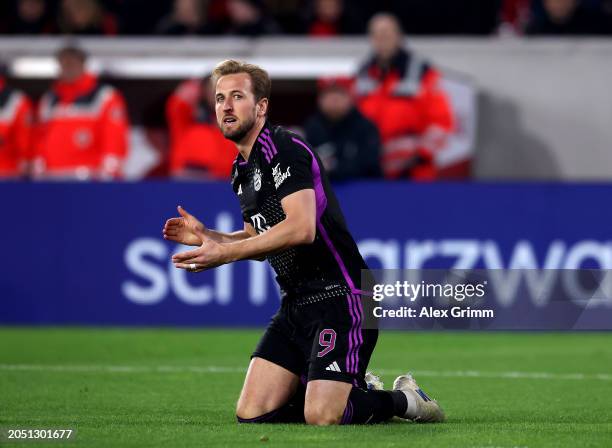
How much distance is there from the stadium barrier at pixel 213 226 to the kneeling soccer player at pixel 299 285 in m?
5.97

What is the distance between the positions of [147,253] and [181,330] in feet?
3.01

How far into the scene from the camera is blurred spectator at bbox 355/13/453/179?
49.9 feet

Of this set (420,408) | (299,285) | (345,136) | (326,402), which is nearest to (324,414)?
(326,402)

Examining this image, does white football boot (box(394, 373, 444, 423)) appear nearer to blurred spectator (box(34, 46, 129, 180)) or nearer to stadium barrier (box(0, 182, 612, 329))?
stadium barrier (box(0, 182, 612, 329))

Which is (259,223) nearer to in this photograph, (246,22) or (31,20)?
(246,22)

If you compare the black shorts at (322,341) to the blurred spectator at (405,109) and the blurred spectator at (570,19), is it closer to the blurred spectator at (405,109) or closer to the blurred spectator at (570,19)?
the blurred spectator at (405,109)

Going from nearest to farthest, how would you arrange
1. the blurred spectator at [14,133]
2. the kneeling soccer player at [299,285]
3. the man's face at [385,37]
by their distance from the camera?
1. the kneeling soccer player at [299,285]
2. the man's face at [385,37]
3. the blurred spectator at [14,133]

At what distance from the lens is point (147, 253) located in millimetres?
13852

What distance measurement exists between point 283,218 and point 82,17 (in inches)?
419

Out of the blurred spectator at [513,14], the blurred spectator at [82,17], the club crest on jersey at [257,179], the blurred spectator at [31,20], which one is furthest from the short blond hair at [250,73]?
the blurred spectator at [513,14]

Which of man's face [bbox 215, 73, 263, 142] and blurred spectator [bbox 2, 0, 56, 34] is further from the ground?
blurred spectator [bbox 2, 0, 56, 34]

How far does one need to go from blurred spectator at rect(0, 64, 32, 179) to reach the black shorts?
28.9 feet

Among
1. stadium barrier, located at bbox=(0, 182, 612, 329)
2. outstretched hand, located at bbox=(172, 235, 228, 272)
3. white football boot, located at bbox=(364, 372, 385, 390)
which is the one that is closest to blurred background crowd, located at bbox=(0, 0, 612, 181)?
stadium barrier, located at bbox=(0, 182, 612, 329)

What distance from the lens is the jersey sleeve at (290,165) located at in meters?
7.14
